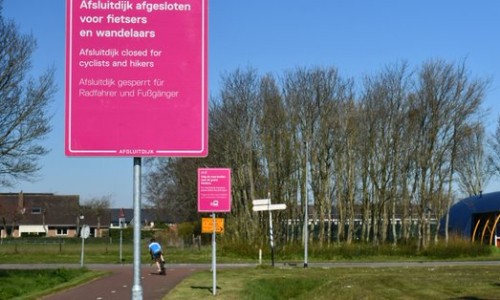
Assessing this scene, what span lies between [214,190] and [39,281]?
10.1 metres

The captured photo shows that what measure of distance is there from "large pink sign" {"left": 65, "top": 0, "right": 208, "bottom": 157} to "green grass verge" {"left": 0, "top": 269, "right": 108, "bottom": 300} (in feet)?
45.1

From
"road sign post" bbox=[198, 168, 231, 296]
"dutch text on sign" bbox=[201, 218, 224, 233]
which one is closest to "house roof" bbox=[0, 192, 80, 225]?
"dutch text on sign" bbox=[201, 218, 224, 233]

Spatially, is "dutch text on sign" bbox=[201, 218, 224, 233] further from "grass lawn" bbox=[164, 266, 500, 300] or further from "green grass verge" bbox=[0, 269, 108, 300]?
"green grass verge" bbox=[0, 269, 108, 300]

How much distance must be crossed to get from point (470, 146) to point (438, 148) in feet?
47.0

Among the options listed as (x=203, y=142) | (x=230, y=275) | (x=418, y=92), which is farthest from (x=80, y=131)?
(x=418, y=92)

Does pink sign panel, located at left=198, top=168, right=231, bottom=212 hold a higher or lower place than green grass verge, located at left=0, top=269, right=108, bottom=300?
higher

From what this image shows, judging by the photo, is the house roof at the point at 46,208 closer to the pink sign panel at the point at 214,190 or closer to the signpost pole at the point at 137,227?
the pink sign panel at the point at 214,190

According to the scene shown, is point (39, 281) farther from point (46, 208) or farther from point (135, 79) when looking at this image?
point (46, 208)

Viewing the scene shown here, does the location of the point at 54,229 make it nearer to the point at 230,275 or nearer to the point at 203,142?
the point at 230,275

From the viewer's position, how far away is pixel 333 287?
70.3 ft

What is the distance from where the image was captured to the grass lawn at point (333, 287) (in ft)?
62.5

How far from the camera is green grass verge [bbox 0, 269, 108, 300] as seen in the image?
854 inches

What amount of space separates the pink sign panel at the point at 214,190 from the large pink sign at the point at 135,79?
12.7m

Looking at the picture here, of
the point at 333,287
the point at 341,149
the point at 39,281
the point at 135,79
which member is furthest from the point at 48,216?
the point at 135,79
